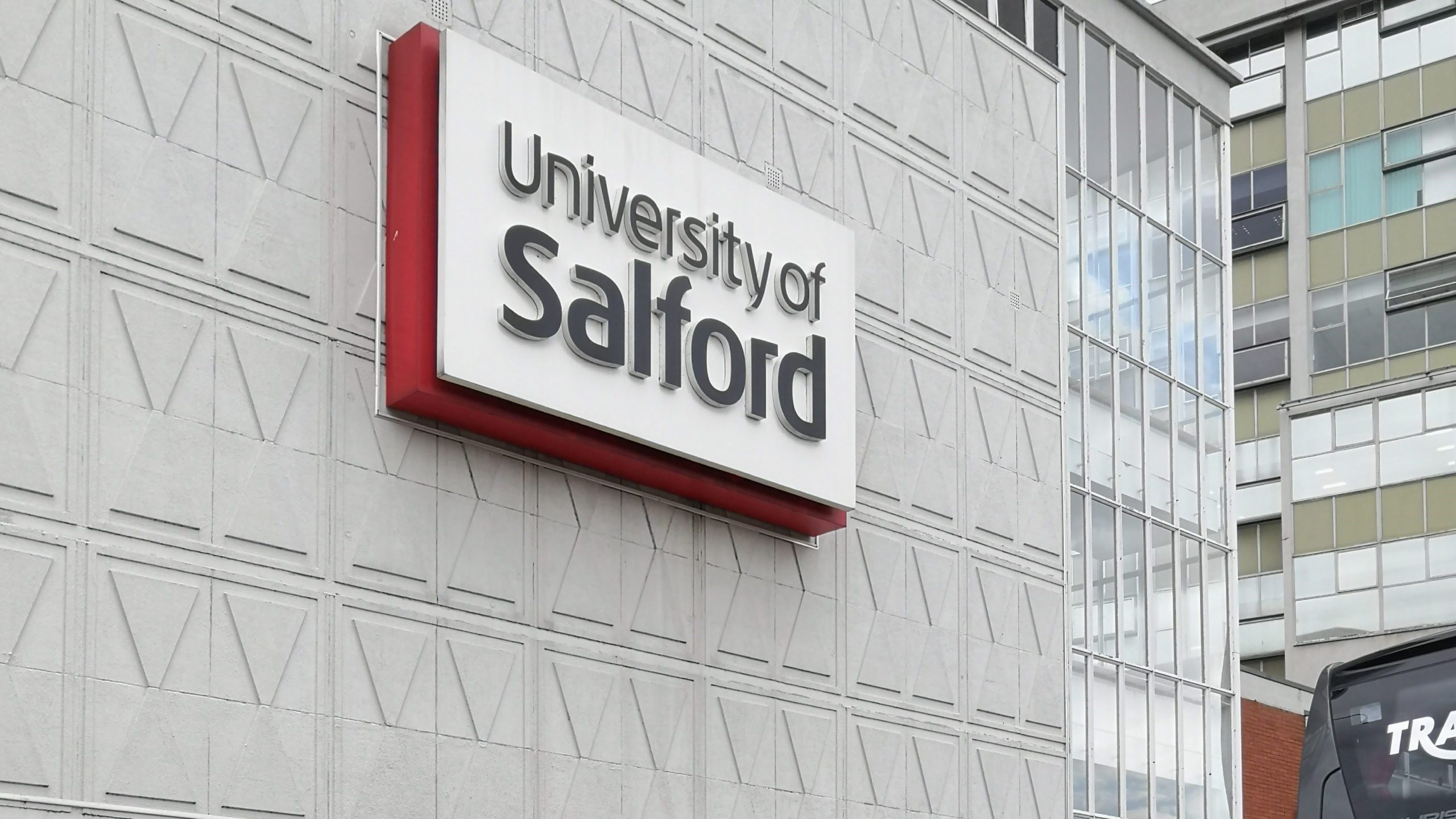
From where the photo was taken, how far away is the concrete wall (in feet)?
47.8

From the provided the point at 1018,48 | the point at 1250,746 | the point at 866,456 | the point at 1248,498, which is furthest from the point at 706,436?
the point at 1248,498

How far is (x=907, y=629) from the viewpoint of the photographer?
2225 centimetres

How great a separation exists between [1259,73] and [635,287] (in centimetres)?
3862

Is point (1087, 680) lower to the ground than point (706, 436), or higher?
lower

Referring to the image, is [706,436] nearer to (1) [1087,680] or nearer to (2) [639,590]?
(2) [639,590]

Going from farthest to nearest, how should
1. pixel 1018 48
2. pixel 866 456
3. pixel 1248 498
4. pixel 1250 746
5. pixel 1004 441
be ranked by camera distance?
pixel 1248 498
pixel 1250 746
pixel 1018 48
pixel 1004 441
pixel 866 456

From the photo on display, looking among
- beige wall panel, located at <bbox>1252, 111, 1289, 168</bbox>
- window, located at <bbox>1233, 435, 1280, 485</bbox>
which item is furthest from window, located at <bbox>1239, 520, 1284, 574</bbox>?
beige wall panel, located at <bbox>1252, 111, 1289, 168</bbox>

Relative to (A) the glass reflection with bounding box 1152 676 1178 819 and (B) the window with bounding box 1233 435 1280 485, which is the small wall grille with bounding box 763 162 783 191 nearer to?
(A) the glass reflection with bounding box 1152 676 1178 819

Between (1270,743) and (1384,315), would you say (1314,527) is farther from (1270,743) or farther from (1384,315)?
(1270,743)

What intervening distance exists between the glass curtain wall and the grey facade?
139 cm

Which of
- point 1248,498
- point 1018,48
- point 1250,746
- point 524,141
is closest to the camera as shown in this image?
point 524,141

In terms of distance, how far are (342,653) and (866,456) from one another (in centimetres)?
770

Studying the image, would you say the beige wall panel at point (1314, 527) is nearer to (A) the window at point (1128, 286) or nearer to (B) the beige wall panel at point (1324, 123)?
(B) the beige wall panel at point (1324, 123)

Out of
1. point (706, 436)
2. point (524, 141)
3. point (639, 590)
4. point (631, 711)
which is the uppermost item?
point (524, 141)
